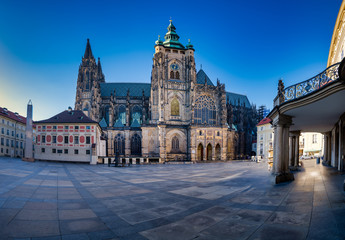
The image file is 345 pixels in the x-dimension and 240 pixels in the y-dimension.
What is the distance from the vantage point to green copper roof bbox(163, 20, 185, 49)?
51375 millimetres

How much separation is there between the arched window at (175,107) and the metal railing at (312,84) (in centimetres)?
3763

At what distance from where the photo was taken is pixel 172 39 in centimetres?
5272

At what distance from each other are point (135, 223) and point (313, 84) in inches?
348

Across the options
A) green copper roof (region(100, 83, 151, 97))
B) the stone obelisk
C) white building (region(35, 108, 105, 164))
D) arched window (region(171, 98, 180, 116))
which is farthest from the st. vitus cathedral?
the stone obelisk

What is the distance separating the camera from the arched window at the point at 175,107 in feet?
156

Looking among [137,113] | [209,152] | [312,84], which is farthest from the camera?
[137,113]

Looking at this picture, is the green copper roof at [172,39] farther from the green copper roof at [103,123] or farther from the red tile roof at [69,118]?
the red tile roof at [69,118]

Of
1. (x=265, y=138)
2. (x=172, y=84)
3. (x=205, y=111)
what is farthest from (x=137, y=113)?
(x=265, y=138)

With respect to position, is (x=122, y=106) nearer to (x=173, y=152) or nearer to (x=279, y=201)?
(x=173, y=152)

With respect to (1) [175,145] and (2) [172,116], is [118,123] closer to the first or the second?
(2) [172,116]

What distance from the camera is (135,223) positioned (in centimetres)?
519

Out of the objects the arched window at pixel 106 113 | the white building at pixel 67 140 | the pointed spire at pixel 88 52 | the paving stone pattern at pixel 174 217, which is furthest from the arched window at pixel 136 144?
Answer: the paving stone pattern at pixel 174 217

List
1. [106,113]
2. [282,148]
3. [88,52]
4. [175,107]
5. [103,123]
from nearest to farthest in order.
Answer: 1. [282,148]
2. [175,107]
3. [103,123]
4. [106,113]
5. [88,52]

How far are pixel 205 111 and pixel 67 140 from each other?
3151 cm
